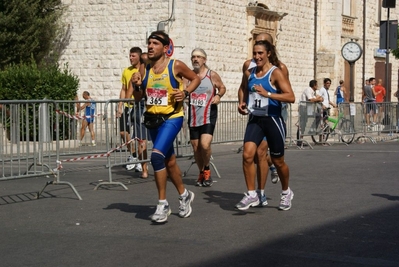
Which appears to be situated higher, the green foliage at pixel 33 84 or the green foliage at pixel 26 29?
the green foliage at pixel 26 29

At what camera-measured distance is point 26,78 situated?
23.2 meters

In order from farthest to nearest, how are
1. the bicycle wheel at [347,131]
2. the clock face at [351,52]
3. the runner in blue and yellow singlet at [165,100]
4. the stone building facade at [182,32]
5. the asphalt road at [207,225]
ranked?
the clock face at [351,52], the stone building facade at [182,32], the bicycle wheel at [347,131], the runner in blue and yellow singlet at [165,100], the asphalt road at [207,225]

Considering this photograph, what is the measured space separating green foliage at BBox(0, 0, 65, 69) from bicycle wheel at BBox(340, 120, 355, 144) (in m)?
9.05

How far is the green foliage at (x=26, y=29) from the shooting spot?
82.9 ft

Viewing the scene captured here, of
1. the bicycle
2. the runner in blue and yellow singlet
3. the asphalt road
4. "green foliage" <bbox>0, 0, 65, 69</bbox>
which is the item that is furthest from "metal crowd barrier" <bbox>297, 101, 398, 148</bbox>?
the runner in blue and yellow singlet

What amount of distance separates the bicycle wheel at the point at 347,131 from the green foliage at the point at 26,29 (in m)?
9.05

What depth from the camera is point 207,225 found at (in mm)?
9016

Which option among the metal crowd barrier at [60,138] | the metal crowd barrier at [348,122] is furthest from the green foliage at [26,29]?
the metal crowd barrier at [60,138]

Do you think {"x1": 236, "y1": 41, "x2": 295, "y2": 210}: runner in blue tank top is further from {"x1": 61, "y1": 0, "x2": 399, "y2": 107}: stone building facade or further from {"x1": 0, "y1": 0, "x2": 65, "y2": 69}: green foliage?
{"x1": 61, "y1": 0, "x2": 399, "y2": 107}: stone building facade

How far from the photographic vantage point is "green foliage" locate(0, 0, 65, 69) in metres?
25.3

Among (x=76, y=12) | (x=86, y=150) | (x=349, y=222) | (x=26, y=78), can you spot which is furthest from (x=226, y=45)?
(x=349, y=222)

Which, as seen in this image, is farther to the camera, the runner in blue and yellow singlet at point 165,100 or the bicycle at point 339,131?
the bicycle at point 339,131

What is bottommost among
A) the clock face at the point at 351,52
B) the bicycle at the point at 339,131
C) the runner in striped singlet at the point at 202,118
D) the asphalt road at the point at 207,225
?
the asphalt road at the point at 207,225

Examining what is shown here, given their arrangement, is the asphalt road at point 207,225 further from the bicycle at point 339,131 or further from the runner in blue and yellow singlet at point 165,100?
the bicycle at point 339,131
